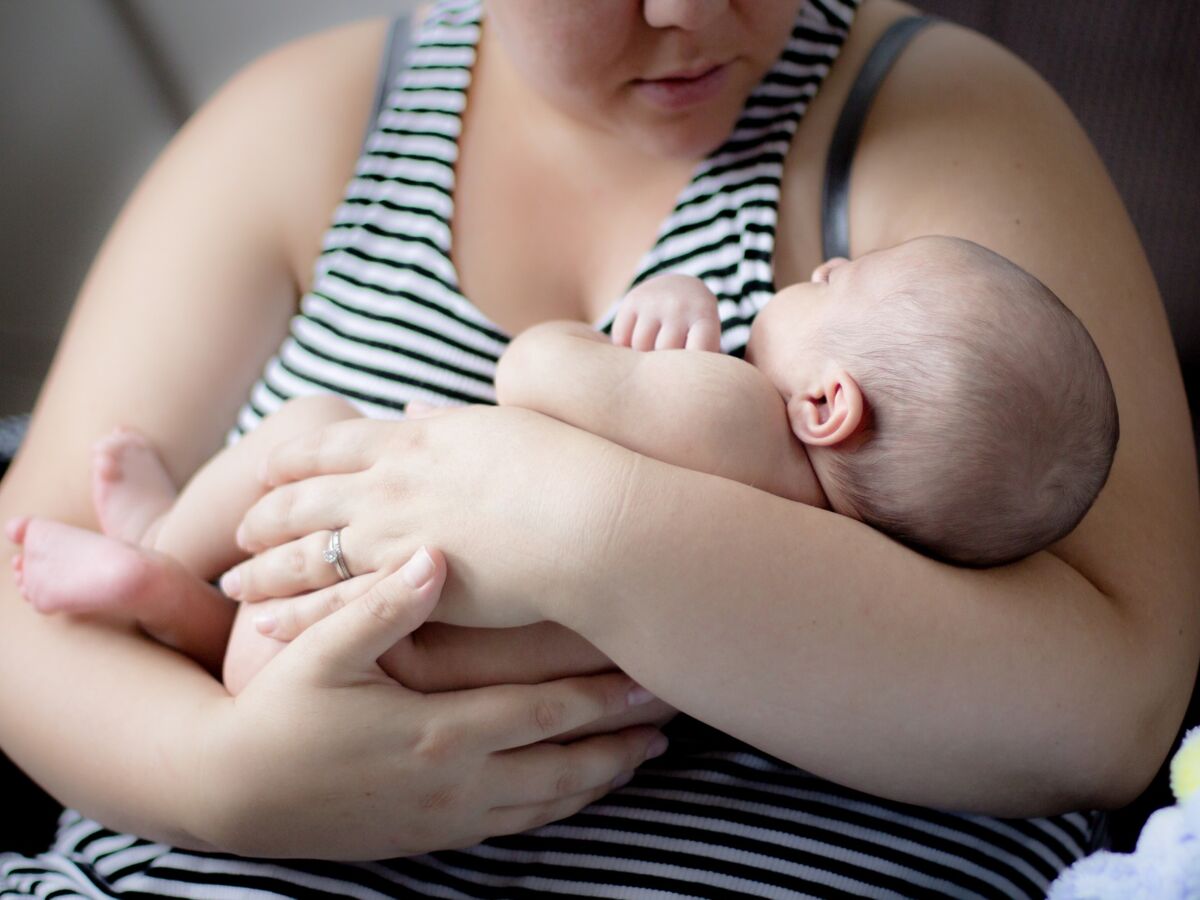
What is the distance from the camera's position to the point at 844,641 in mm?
823

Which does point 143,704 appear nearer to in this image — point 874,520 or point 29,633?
point 29,633

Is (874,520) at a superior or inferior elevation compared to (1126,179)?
inferior

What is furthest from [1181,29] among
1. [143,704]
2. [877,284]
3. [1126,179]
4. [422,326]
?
[143,704]

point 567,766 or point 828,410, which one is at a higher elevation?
point 828,410

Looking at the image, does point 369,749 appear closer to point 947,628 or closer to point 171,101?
point 947,628

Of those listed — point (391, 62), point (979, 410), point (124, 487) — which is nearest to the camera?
point (979, 410)

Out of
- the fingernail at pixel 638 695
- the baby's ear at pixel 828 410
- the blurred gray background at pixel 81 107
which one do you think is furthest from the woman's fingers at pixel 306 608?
the blurred gray background at pixel 81 107

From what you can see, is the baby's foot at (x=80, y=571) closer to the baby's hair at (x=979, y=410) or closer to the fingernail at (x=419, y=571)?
the fingernail at (x=419, y=571)

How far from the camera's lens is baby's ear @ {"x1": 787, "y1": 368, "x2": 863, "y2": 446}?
0.83 m

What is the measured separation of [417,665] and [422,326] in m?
0.37

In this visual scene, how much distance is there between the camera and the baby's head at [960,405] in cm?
81

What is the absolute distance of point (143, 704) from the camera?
968mm

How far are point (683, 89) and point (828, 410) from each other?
0.35m

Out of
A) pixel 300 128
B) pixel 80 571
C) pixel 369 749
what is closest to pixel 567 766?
pixel 369 749
